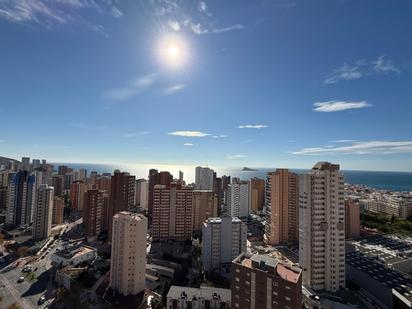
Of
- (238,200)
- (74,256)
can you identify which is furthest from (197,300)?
(238,200)

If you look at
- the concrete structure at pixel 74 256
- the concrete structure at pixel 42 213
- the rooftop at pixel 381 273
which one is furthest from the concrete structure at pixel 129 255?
the concrete structure at pixel 42 213

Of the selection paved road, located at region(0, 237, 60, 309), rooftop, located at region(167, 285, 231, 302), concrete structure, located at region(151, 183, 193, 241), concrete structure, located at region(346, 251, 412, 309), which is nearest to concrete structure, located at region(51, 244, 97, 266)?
paved road, located at region(0, 237, 60, 309)

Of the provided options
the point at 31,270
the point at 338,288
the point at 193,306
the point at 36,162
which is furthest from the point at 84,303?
the point at 36,162

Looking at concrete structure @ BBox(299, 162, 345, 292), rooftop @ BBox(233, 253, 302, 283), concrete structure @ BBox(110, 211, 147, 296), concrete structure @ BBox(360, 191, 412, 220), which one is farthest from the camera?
concrete structure @ BBox(360, 191, 412, 220)

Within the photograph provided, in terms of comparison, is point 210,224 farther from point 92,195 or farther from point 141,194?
point 141,194

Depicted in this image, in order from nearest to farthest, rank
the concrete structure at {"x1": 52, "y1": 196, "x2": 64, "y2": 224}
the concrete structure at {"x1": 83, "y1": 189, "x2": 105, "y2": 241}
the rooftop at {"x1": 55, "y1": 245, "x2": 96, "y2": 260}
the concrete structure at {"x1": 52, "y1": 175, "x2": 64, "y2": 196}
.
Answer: the rooftop at {"x1": 55, "y1": 245, "x2": 96, "y2": 260}
the concrete structure at {"x1": 83, "y1": 189, "x2": 105, "y2": 241}
the concrete structure at {"x1": 52, "y1": 196, "x2": 64, "y2": 224}
the concrete structure at {"x1": 52, "y1": 175, "x2": 64, "y2": 196}

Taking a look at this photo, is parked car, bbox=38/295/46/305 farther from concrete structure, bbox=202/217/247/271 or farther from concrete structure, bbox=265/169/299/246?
concrete structure, bbox=265/169/299/246

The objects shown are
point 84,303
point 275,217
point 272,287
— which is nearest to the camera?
point 272,287
